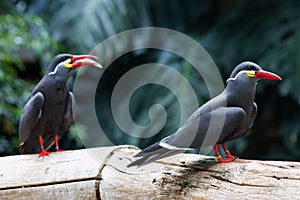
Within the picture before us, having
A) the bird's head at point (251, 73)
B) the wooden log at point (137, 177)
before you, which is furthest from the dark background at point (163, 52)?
the bird's head at point (251, 73)

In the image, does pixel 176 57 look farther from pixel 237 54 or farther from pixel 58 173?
pixel 58 173

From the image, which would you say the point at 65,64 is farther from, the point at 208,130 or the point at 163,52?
the point at 163,52

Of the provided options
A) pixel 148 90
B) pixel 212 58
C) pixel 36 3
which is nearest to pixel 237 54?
pixel 212 58

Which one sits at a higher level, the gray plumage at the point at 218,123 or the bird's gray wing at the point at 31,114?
the gray plumage at the point at 218,123

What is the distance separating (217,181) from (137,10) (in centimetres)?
251

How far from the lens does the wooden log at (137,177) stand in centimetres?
151

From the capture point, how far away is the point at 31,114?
Result: 2.27m

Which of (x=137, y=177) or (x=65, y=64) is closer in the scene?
(x=137, y=177)

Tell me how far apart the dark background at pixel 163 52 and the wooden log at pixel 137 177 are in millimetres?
1392

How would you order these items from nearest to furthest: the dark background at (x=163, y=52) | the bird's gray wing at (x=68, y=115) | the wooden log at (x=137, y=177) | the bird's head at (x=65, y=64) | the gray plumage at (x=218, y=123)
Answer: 1. the wooden log at (x=137, y=177)
2. the gray plumage at (x=218, y=123)
3. the bird's head at (x=65, y=64)
4. the bird's gray wing at (x=68, y=115)
5. the dark background at (x=163, y=52)

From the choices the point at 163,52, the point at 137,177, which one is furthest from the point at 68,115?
the point at 163,52

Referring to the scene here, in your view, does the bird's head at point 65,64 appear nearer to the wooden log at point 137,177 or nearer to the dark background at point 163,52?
the wooden log at point 137,177

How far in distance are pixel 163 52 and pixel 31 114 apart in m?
1.61

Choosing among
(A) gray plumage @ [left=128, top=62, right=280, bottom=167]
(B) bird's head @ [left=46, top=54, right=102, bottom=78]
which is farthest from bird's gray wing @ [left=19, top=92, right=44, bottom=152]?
(A) gray plumage @ [left=128, top=62, right=280, bottom=167]
